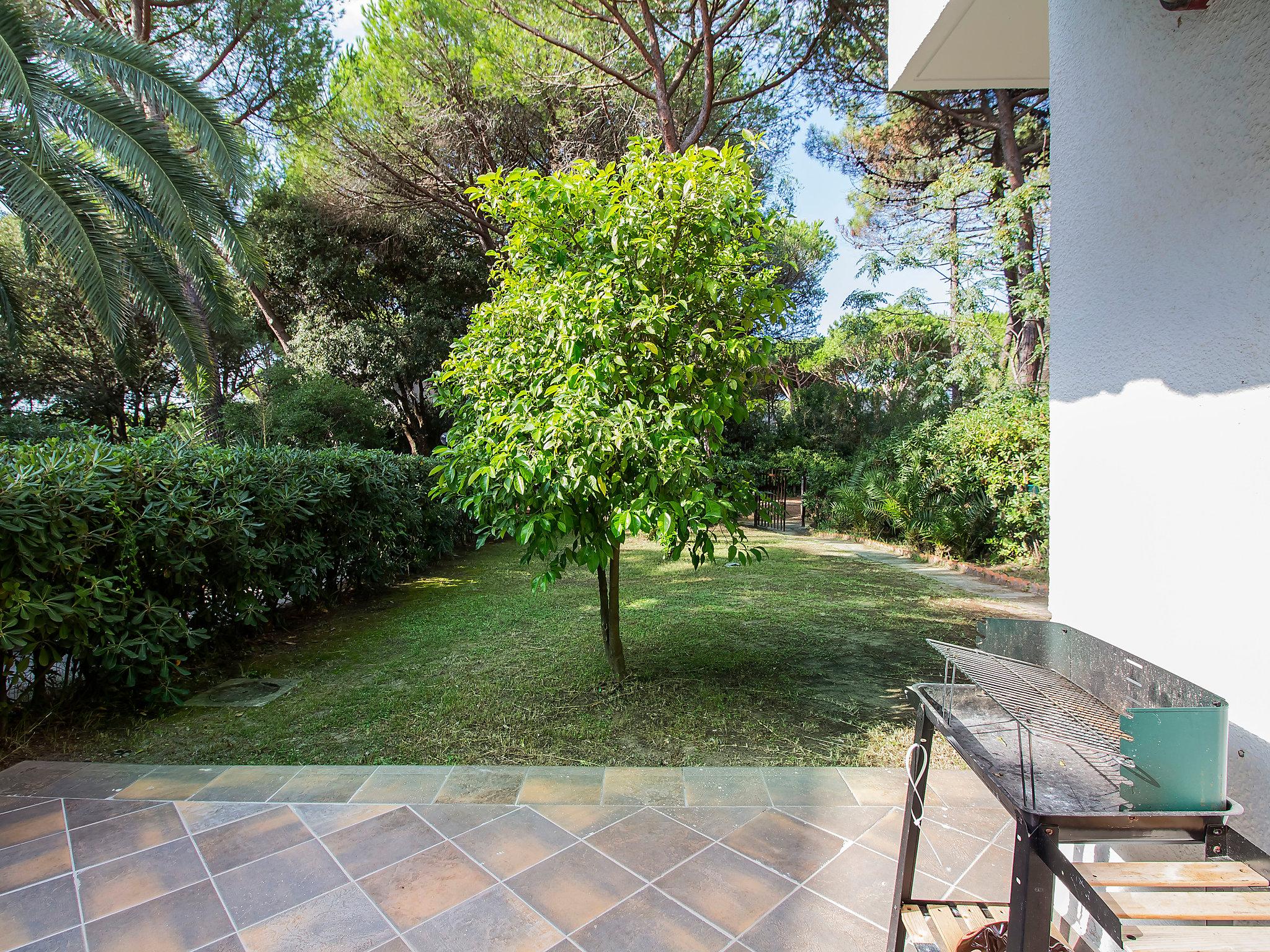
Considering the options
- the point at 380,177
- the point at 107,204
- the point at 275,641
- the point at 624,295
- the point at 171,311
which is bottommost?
the point at 275,641

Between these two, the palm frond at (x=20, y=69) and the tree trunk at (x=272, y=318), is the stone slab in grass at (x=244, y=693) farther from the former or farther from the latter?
the tree trunk at (x=272, y=318)

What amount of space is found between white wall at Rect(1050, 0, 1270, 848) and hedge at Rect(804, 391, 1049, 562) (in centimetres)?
615

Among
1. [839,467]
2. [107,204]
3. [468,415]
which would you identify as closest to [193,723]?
[468,415]

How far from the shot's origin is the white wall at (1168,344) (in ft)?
Result: 5.00

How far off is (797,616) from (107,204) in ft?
28.2

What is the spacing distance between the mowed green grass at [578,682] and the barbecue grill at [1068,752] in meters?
1.54

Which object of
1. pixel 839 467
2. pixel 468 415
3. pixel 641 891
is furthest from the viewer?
pixel 839 467

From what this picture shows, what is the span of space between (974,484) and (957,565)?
1.08m

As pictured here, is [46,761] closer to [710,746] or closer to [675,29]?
[710,746]

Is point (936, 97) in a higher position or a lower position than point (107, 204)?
higher

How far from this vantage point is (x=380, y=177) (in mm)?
13297

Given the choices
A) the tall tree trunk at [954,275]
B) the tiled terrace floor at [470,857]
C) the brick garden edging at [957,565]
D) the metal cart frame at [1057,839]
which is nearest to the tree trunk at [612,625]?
the tiled terrace floor at [470,857]

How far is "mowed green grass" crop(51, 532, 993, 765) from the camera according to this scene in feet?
→ 10.4

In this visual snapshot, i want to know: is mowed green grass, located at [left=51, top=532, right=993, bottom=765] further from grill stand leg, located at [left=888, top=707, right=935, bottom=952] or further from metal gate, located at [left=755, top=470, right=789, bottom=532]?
metal gate, located at [left=755, top=470, right=789, bottom=532]
